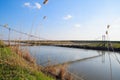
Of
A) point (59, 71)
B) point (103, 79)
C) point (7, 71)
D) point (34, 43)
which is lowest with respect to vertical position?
point (103, 79)

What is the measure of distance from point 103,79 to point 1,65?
594 cm

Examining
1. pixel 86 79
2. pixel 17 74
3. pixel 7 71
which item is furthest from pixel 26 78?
pixel 86 79

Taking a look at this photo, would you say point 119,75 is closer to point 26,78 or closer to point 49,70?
point 49,70

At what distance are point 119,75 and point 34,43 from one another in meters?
4.97

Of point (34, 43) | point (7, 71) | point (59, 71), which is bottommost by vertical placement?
point (59, 71)

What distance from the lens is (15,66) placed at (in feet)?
16.8

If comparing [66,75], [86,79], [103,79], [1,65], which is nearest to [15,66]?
[1,65]

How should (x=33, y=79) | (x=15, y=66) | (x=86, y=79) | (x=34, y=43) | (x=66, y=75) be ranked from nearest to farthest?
(x=33, y=79)
(x=15, y=66)
(x=66, y=75)
(x=34, y=43)
(x=86, y=79)

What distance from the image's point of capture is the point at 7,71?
466 centimetres

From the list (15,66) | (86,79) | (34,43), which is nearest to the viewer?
(15,66)

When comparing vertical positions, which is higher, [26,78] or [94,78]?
[26,78]

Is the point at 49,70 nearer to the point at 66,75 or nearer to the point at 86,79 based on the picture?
the point at 66,75

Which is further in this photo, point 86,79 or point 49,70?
point 86,79

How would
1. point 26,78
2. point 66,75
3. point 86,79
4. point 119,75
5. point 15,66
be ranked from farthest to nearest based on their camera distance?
point 119,75, point 86,79, point 66,75, point 15,66, point 26,78
